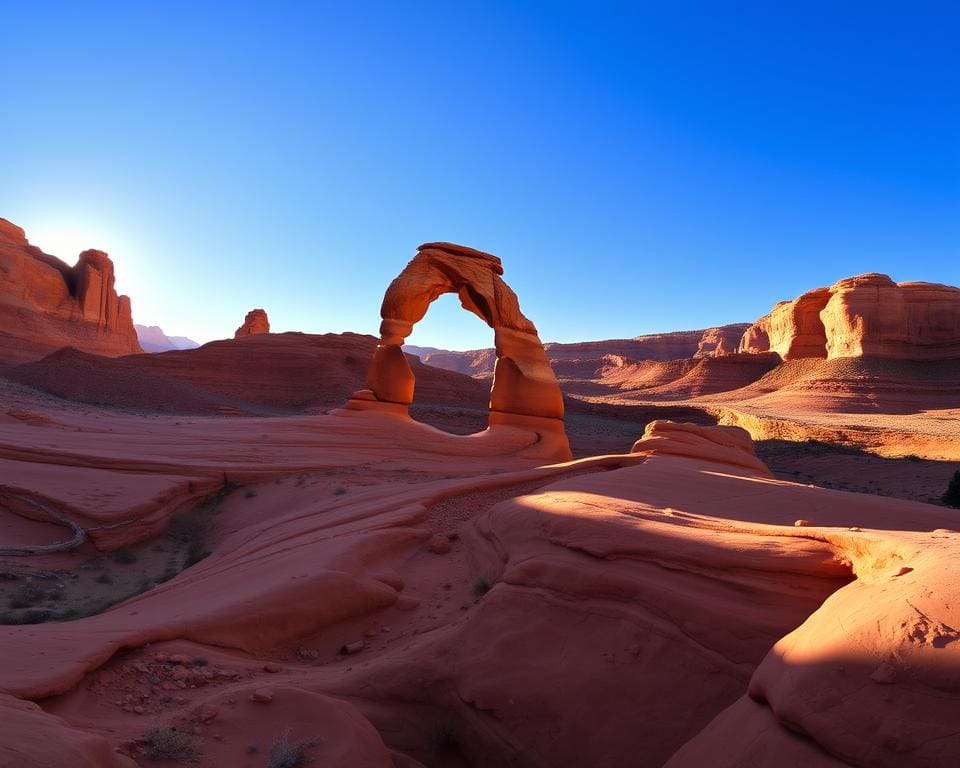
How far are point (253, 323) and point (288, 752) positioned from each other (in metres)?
48.2

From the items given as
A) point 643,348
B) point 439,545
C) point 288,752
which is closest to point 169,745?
point 288,752

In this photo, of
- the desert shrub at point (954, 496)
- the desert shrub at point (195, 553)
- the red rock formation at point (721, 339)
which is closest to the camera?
the desert shrub at point (195, 553)

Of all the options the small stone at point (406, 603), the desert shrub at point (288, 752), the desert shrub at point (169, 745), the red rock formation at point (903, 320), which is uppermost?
the red rock formation at point (903, 320)

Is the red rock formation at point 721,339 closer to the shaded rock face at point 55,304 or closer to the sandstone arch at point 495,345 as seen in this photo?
the shaded rock face at point 55,304

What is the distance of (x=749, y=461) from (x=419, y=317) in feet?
30.3

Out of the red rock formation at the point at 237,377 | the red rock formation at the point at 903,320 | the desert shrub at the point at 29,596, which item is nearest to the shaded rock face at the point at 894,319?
the red rock formation at the point at 903,320

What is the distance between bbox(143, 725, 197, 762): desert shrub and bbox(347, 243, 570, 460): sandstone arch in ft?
42.8

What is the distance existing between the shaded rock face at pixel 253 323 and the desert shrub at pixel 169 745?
47.1 m

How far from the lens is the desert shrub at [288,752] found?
304cm

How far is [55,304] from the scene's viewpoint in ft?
132

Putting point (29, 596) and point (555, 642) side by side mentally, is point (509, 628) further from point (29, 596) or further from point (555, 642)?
point (29, 596)

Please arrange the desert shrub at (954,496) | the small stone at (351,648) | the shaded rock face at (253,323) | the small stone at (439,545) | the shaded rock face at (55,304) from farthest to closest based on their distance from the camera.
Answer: the shaded rock face at (253,323) → the shaded rock face at (55,304) → the desert shrub at (954,496) → the small stone at (439,545) → the small stone at (351,648)

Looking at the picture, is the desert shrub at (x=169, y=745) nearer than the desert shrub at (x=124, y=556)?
Yes

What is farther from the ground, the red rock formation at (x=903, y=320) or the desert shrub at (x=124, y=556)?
the red rock formation at (x=903, y=320)
